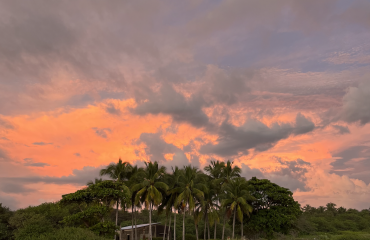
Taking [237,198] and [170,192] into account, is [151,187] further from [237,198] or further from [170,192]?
[237,198]

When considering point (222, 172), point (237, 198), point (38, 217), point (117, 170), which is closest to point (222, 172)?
point (222, 172)

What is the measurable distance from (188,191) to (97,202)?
49.6ft

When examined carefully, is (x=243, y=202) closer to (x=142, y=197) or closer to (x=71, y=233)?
(x=142, y=197)

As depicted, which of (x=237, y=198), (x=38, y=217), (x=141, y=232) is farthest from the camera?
(x=141, y=232)

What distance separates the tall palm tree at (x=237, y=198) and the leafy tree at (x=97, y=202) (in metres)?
19.4

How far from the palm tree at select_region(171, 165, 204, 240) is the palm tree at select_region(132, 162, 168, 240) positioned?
2928 millimetres

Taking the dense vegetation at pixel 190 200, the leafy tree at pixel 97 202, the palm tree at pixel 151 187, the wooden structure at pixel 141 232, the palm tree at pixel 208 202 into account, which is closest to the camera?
the leafy tree at pixel 97 202

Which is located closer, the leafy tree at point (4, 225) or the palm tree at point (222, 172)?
the leafy tree at point (4, 225)

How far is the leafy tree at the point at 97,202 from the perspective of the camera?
38044 millimetres

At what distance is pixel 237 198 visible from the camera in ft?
169

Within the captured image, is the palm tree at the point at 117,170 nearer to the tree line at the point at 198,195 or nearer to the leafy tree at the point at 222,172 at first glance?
the tree line at the point at 198,195

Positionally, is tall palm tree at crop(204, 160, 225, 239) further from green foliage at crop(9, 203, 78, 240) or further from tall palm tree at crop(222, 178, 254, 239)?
green foliage at crop(9, 203, 78, 240)

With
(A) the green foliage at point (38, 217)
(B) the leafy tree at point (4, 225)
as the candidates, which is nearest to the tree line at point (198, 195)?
(A) the green foliage at point (38, 217)

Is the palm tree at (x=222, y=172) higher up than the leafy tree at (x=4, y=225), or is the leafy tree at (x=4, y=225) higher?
the palm tree at (x=222, y=172)
